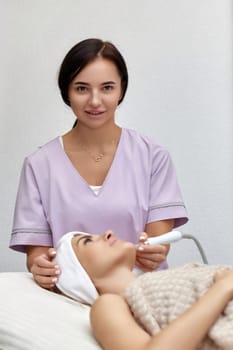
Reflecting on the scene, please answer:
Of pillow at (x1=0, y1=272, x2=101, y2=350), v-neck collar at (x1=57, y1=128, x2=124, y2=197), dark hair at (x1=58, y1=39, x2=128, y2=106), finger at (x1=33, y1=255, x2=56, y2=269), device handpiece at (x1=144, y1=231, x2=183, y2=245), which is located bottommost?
pillow at (x1=0, y1=272, x2=101, y2=350)

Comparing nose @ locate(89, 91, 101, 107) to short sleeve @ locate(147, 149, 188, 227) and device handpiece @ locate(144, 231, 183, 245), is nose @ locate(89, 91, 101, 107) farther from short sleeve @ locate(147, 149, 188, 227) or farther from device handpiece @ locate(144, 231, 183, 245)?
device handpiece @ locate(144, 231, 183, 245)

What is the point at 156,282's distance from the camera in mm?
1040

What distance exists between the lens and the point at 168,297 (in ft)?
3.29

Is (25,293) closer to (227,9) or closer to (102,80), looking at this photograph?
(102,80)

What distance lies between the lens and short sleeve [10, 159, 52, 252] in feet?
4.73

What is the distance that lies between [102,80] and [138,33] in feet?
2.02

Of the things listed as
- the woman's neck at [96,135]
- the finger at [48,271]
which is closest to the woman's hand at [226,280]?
the finger at [48,271]

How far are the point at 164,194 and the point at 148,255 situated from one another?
225 millimetres

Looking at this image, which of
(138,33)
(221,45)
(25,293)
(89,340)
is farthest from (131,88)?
(89,340)

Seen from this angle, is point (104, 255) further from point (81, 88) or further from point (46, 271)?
point (81, 88)

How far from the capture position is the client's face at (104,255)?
1200 mm

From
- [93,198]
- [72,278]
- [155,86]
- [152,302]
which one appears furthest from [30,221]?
[155,86]

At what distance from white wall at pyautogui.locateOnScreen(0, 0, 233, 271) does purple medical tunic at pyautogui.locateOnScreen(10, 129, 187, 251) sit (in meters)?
0.46

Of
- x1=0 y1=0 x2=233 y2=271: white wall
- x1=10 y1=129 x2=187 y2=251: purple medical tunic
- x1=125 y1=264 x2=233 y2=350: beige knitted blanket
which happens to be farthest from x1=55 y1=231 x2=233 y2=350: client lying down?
x1=0 y1=0 x2=233 y2=271: white wall
